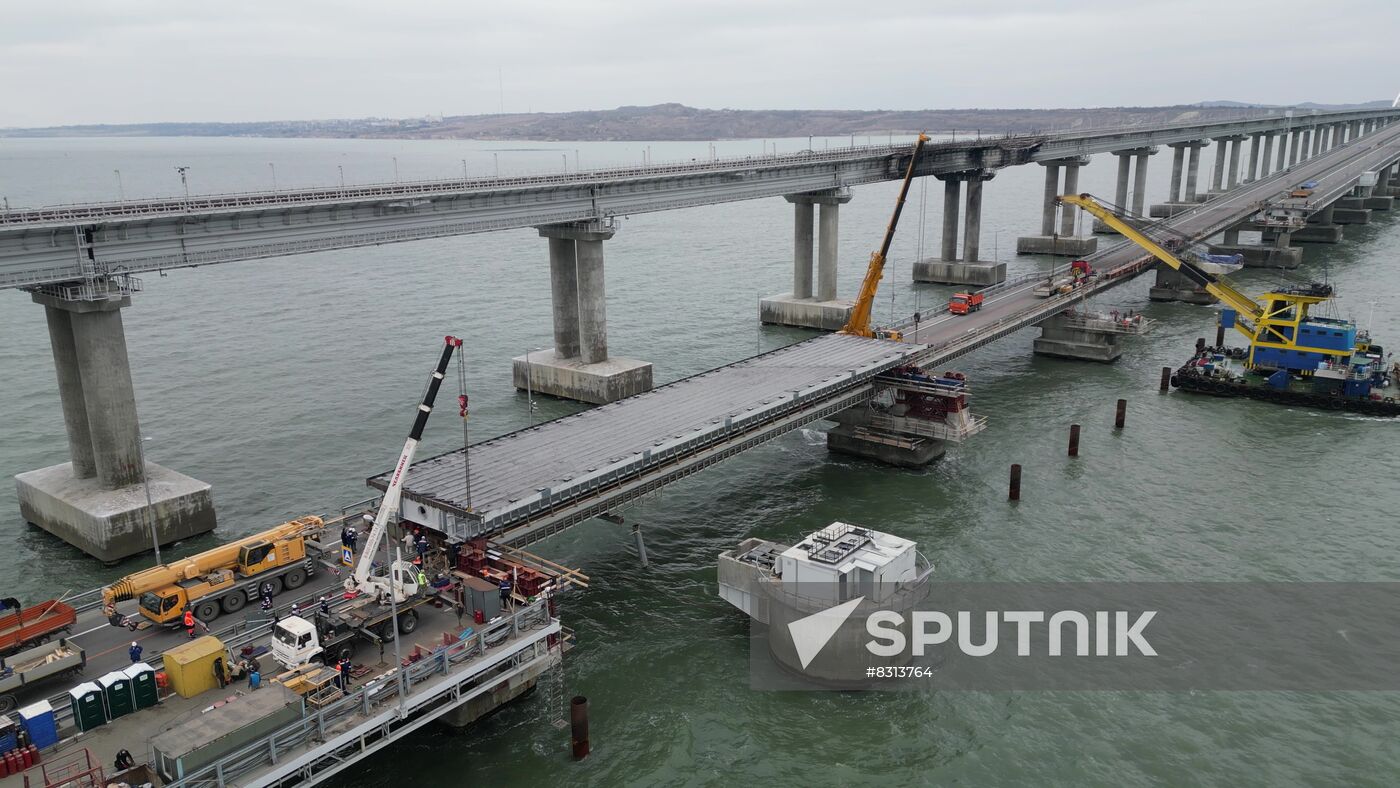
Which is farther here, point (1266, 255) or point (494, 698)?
point (1266, 255)

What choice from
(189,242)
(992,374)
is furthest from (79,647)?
(992,374)

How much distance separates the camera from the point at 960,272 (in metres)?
113

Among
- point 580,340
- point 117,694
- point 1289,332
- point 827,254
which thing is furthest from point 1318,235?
point 117,694

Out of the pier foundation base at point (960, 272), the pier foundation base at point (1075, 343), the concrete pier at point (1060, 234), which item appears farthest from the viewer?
the concrete pier at point (1060, 234)

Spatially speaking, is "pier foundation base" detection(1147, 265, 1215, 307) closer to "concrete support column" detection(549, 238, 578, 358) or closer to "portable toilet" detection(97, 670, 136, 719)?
"concrete support column" detection(549, 238, 578, 358)

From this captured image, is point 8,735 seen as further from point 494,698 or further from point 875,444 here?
point 875,444

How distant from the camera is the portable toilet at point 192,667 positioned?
26938 millimetres

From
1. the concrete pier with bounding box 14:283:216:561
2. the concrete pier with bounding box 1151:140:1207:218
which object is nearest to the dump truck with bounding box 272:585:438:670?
the concrete pier with bounding box 14:283:216:561

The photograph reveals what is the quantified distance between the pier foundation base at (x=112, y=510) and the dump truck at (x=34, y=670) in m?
15.1

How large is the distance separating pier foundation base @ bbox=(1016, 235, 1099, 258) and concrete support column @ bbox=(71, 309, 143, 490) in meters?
111

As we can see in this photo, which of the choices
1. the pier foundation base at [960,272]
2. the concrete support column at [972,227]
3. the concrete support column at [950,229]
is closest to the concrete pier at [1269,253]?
the pier foundation base at [960,272]

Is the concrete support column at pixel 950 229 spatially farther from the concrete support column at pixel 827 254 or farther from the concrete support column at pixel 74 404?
the concrete support column at pixel 74 404

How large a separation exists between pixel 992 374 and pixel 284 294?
255ft

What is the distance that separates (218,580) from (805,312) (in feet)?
214
